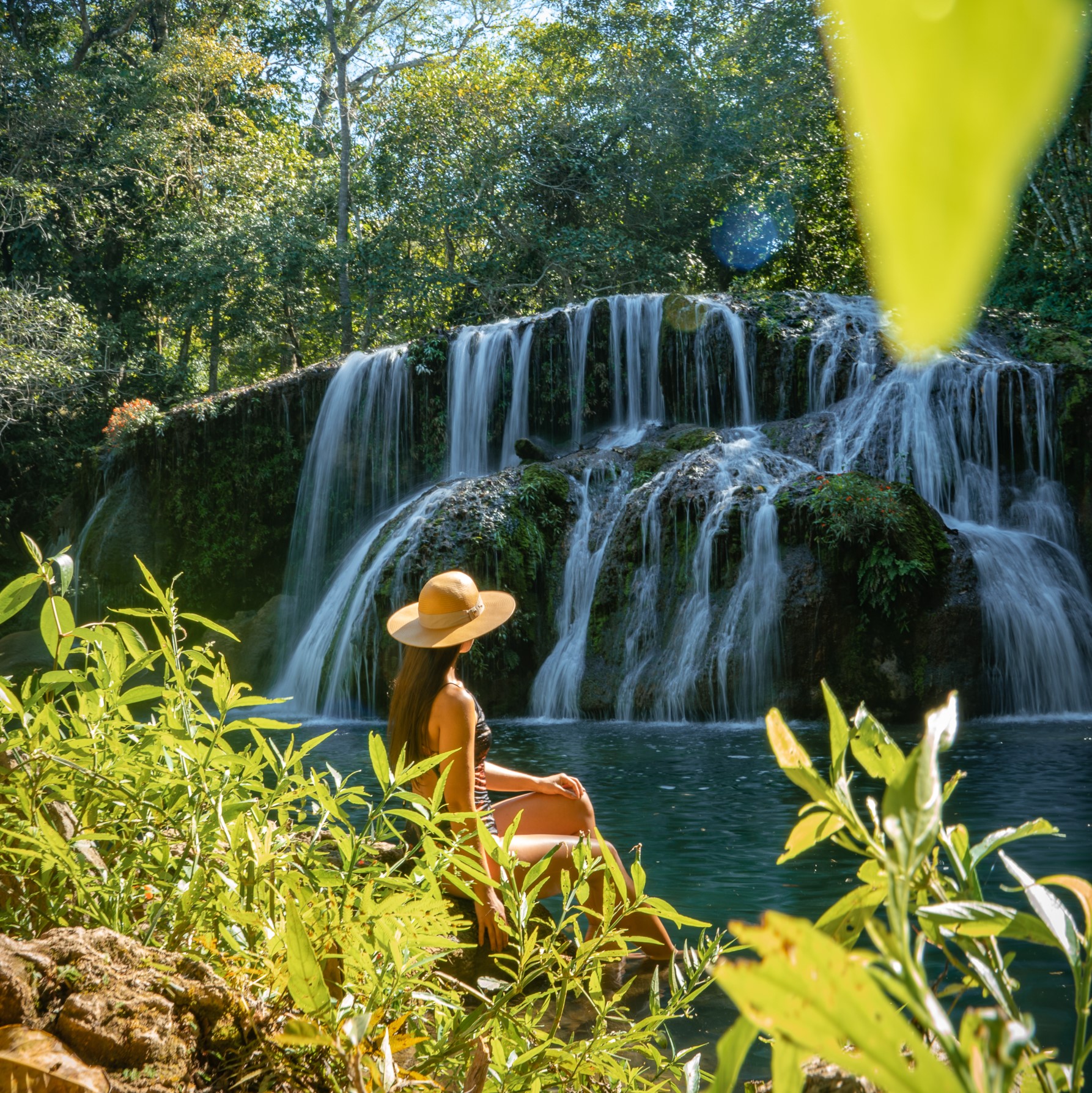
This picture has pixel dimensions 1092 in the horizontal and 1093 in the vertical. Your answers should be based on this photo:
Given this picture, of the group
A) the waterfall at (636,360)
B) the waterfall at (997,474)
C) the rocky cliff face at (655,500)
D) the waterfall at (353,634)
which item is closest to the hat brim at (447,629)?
the rocky cliff face at (655,500)

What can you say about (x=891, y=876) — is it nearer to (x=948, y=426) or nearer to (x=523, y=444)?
(x=948, y=426)

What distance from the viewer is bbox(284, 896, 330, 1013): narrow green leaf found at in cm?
87

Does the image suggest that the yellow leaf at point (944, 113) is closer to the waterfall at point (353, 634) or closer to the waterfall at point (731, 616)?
the waterfall at point (731, 616)

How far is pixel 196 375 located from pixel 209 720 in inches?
1123

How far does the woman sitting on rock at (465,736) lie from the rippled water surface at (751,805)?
0.75 metres

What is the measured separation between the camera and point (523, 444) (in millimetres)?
15844

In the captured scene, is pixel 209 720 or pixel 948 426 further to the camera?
pixel 948 426

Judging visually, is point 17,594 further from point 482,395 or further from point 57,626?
point 482,395

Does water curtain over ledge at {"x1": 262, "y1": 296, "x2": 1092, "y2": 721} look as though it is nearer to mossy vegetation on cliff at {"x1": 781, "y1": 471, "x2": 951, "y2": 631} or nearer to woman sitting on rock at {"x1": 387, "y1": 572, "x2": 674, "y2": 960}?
mossy vegetation on cliff at {"x1": 781, "y1": 471, "x2": 951, "y2": 631}

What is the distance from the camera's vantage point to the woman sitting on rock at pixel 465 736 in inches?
133

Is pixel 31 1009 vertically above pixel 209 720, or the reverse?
pixel 209 720

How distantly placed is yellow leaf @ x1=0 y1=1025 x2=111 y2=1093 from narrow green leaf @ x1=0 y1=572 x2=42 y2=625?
46 cm

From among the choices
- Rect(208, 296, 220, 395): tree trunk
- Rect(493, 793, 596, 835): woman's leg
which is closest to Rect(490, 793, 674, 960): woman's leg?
Rect(493, 793, 596, 835): woman's leg

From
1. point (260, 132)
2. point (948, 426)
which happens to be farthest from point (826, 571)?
point (260, 132)
